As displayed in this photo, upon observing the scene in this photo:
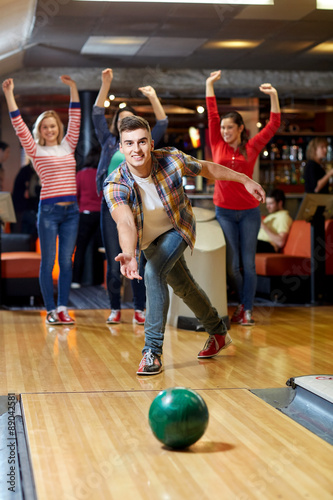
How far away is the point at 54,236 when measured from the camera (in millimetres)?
5012

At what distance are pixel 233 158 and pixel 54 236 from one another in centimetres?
135

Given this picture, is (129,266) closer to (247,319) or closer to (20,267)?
(247,319)

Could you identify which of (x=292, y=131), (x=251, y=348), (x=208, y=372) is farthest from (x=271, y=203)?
(x=292, y=131)

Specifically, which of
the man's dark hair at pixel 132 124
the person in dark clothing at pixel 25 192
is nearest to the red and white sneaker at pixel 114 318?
the man's dark hair at pixel 132 124

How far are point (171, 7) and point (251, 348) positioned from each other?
14.2 feet

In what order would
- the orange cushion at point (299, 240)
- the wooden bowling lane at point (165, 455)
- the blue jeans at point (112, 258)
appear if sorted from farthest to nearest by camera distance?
1. the orange cushion at point (299, 240)
2. the blue jeans at point (112, 258)
3. the wooden bowling lane at point (165, 455)

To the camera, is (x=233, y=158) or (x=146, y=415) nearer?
(x=146, y=415)

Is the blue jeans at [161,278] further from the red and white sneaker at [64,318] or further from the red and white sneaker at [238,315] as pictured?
the red and white sneaker at [64,318]

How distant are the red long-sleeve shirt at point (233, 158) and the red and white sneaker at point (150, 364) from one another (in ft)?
5.50

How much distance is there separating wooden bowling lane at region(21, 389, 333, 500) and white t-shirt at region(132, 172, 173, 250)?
843mm

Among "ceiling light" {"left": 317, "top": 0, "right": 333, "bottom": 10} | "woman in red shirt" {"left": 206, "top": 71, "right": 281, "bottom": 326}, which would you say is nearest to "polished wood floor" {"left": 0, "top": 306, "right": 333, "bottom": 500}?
"woman in red shirt" {"left": 206, "top": 71, "right": 281, "bottom": 326}

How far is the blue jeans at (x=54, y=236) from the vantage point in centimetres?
498

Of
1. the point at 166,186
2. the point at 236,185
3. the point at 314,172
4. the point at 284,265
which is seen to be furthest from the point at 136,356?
the point at 314,172

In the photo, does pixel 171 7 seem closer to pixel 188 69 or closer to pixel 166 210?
pixel 188 69
